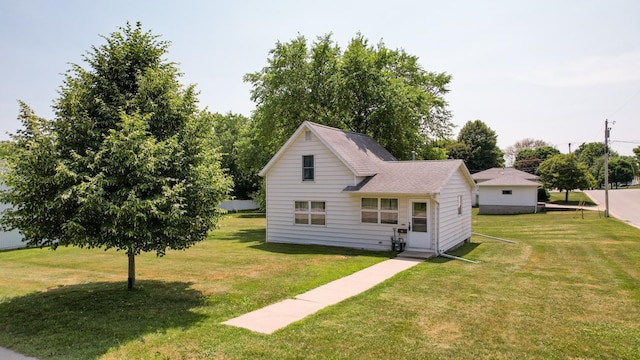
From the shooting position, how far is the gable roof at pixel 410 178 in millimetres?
15899

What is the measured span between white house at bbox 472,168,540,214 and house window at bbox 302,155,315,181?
28628mm

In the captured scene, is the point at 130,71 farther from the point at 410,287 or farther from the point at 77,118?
the point at 410,287

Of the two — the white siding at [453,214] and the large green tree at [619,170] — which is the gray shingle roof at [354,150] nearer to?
the white siding at [453,214]

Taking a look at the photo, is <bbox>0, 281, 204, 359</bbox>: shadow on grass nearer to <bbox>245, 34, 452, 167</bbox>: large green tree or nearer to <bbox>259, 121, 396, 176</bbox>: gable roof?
<bbox>259, 121, 396, 176</bbox>: gable roof

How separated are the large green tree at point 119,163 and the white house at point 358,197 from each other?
883cm

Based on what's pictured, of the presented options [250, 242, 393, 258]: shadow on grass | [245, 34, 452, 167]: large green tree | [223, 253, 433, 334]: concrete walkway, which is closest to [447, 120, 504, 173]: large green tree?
[245, 34, 452, 167]: large green tree

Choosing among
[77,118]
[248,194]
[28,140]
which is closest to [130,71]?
[77,118]

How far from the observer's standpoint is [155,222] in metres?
8.75

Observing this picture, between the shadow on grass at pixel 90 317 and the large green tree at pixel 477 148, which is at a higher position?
the large green tree at pixel 477 148

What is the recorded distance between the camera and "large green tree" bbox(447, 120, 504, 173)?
6962 cm

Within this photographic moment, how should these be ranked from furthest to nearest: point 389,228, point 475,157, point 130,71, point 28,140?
point 475,157
point 389,228
point 130,71
point 28,140

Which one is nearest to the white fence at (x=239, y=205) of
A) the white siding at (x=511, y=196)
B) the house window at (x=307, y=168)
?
the white siding at (x=511, y=196)

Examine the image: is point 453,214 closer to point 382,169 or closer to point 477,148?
point 382,169

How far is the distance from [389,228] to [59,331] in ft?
41.2
